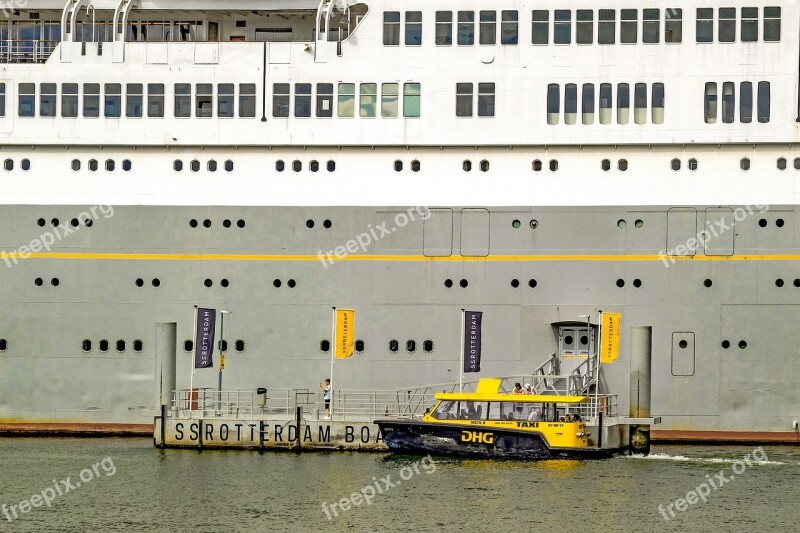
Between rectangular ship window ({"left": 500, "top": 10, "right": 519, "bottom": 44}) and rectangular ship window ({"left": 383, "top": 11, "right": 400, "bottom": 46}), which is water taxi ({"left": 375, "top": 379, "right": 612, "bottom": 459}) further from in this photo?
rectangular ship window ({"left": 383, "top": 11, "right": 400, "bottom": 46})

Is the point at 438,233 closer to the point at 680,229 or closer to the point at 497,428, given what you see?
the point at 497,428

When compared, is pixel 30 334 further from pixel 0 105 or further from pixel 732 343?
pixel 732 343

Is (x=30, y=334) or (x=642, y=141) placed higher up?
(x=642, y=141)

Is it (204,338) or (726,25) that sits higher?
(726,25)

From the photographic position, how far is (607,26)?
129 ft

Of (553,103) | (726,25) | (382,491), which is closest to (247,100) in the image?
(553,103)

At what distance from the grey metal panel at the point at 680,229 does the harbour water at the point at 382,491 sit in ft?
14.9

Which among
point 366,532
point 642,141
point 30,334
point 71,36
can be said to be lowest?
point 366,532

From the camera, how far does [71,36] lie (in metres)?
40.5

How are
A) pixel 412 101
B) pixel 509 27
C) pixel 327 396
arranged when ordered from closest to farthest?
pixel 327 396
pixel 509 27
pixel 412 101

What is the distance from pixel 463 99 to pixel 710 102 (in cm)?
571

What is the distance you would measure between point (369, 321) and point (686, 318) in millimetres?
7247

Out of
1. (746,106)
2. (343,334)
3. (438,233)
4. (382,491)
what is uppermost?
(746,106)

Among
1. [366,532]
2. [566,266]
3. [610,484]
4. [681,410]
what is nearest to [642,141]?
[566,266]
